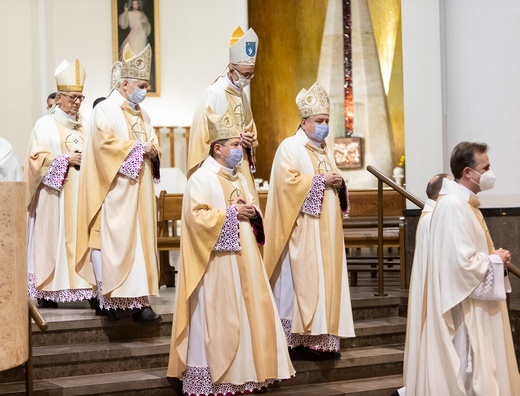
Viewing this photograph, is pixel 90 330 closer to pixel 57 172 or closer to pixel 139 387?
pixel 139 387

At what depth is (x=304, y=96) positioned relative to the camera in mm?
7207

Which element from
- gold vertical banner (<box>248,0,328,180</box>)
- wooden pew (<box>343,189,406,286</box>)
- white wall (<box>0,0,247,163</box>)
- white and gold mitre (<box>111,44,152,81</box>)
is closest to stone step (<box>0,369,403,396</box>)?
white and gold mitre (<box>111,44,152,81</box>)

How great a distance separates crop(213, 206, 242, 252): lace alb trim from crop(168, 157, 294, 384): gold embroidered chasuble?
0.03m

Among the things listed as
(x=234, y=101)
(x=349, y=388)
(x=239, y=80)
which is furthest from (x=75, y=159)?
(x=349, y=388)

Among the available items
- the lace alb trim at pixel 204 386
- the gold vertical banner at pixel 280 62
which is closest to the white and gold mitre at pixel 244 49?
the lace alb trim at pixel 204 386

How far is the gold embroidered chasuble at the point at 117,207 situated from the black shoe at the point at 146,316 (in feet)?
0.47

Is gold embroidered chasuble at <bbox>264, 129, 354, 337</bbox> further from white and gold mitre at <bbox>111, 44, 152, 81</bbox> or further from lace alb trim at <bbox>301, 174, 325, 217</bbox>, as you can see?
white and gold mitre at <bbox>111, 44, 152, 81</bbox>

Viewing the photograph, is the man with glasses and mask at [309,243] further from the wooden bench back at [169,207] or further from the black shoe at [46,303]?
the wooden bench back at [169,207]

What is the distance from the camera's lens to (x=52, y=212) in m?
7.79

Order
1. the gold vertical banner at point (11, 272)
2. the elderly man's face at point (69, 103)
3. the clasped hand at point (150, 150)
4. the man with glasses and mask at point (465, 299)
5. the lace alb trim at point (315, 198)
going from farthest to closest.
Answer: the elderly man's face at point (69, 103)
the clasped hand at point (150, 150)
the lace alb trim at point (315, 198)
the man with glasses and mask at point (465, 299)
the gold vertical banner at point (11, 272)

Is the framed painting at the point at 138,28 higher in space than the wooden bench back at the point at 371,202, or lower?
higher

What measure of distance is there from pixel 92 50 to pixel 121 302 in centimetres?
681

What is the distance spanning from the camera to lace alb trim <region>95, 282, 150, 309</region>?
6.98 metres

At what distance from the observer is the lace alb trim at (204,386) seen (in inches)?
238
